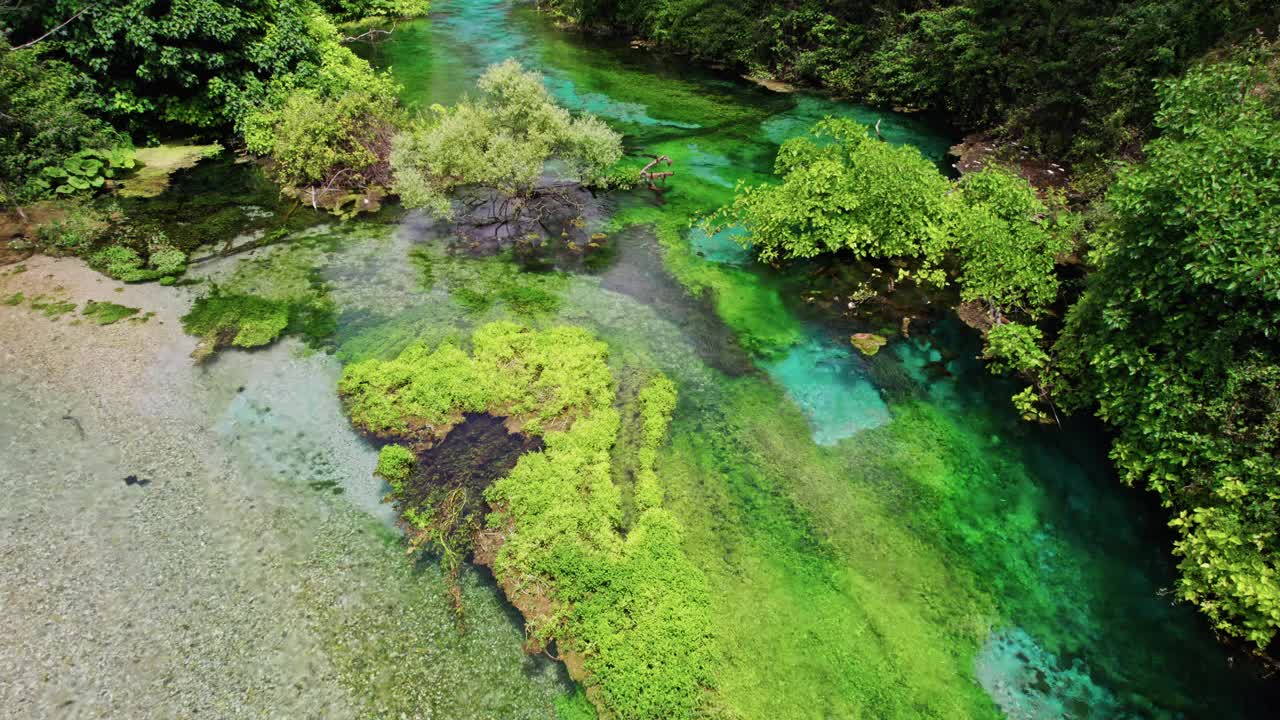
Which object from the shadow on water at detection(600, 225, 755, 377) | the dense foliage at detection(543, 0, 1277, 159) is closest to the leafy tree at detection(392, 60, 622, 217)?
the shadow on water at detection(600, 225, 755, 377)

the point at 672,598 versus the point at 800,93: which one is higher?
the point at 800,93

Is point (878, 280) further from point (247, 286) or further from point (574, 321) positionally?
point (247, 286)

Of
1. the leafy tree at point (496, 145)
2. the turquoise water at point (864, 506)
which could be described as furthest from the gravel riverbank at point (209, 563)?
the leafy tree at point (496, 145)

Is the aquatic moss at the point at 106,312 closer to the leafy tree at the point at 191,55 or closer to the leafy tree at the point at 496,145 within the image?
the leafy tree at the point at 496,145

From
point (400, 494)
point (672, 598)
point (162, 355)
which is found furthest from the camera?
point (162, 355)

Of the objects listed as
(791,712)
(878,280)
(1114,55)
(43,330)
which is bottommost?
(43,330)

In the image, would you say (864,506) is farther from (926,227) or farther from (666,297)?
(926,227)

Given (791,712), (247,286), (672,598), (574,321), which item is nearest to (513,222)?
(574,321)

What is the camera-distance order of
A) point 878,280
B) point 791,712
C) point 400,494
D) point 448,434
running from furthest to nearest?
1. point 878,280
2. point 448,434
3. point 400,494
4. point 791,712
